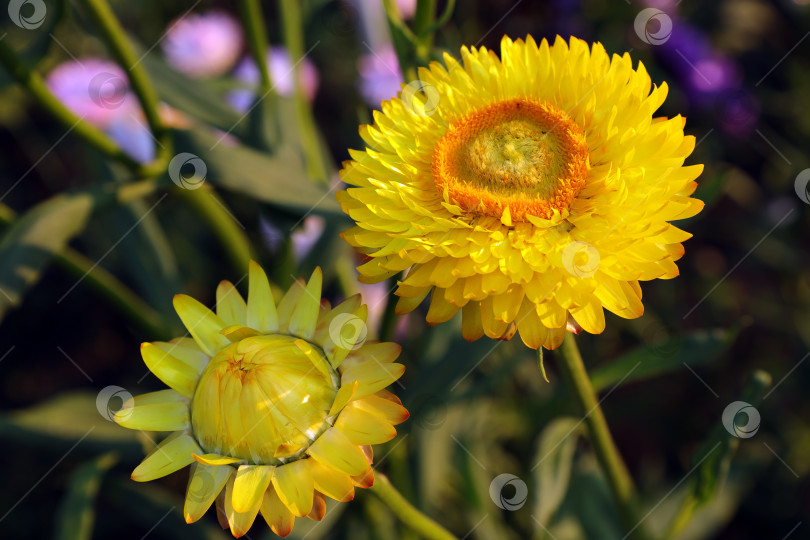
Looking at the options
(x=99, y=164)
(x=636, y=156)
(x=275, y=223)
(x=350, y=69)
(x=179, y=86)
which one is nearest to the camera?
(x=636, y=156)


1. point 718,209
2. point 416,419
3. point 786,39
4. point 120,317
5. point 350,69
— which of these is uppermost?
point 786,39

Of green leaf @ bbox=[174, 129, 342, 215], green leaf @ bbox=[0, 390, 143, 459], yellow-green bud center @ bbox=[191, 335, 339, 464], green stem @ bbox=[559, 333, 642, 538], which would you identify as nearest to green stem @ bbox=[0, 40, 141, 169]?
green leaf @ bbox=[174, 129, 342, 215]

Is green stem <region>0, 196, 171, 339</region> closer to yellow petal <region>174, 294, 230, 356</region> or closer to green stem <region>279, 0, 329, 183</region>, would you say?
green stem <region>279, 0, 329, 183</region>

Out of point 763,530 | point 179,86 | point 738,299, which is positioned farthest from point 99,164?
point 763,530

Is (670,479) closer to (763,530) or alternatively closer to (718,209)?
(763,530)

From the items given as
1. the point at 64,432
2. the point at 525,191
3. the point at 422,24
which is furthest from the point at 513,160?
the point at 64,432
